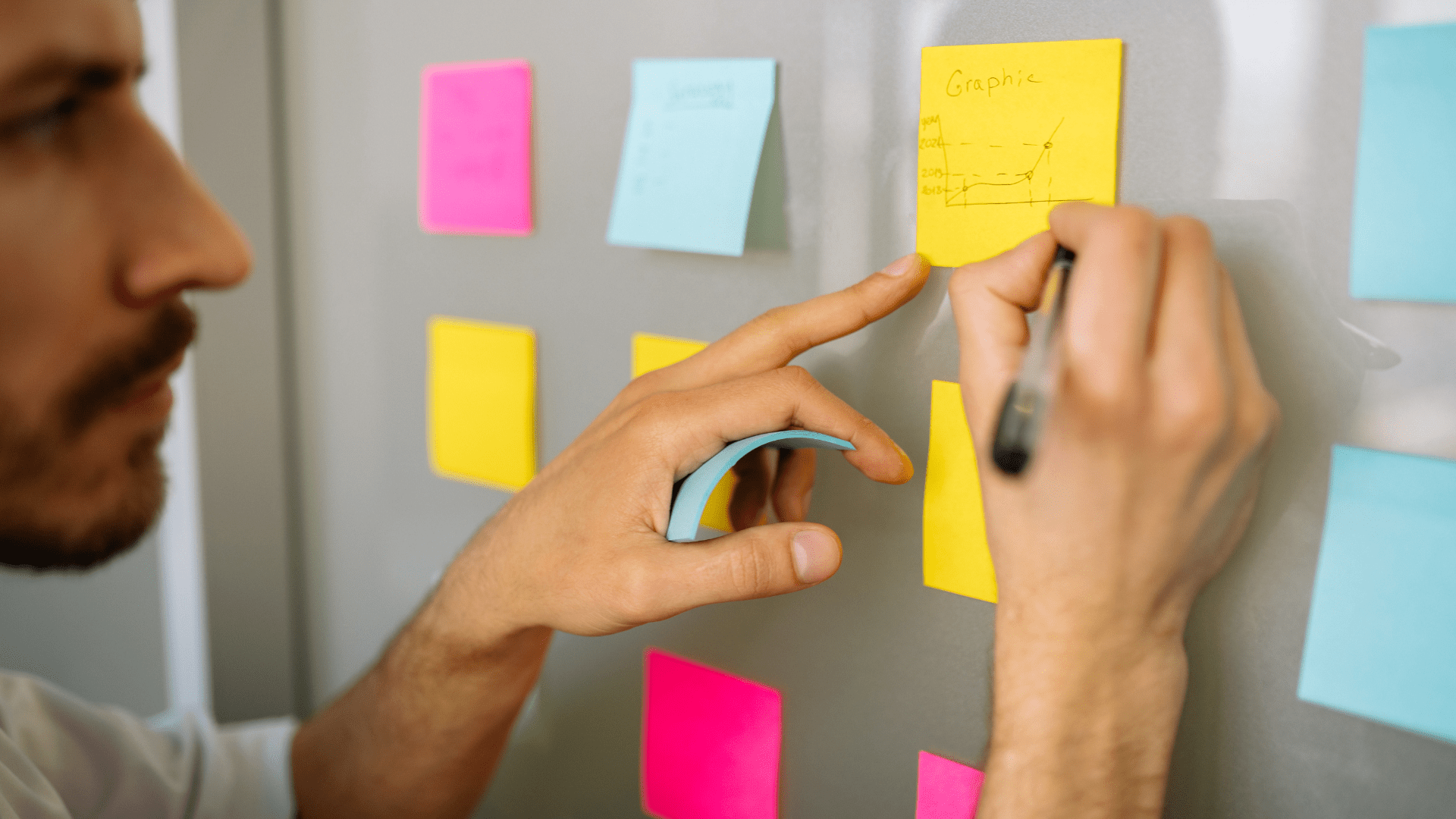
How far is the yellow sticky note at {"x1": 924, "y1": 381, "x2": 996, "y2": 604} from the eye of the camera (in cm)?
53

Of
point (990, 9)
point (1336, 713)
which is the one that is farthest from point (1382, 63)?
point (1336, 713)

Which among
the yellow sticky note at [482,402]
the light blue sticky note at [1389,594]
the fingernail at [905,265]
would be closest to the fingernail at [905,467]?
the fingernail at [905,265]

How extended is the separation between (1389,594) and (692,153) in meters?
0.46

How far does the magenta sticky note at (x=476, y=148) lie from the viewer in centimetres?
72

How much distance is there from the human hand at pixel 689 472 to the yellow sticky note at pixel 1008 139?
38 mm

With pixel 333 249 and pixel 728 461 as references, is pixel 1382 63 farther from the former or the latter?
pixel 333 249

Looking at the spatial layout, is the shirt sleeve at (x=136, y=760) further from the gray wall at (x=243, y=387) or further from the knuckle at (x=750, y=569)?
the knuckle at (x=750, y=569)

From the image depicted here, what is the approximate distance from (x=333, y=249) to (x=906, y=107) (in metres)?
0.60

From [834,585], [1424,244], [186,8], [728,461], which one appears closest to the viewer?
[1424,244]

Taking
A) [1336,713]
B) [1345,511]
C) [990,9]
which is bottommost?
[1336,713]

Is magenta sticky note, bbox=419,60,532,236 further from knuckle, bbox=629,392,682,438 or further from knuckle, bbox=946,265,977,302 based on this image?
knuckle, bbox=946,265,977,302

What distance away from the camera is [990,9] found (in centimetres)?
50

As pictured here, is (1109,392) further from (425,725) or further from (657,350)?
(425,725)

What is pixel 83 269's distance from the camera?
0.58 meters
